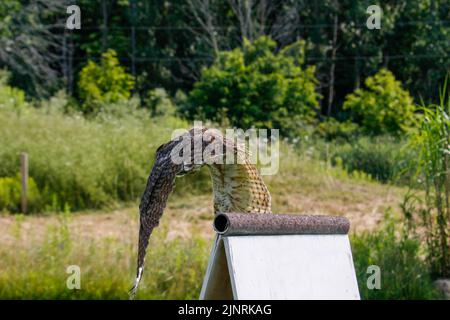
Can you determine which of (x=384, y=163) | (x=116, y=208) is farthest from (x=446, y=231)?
(x=384, y=163)

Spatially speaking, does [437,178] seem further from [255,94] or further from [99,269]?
[255,94]

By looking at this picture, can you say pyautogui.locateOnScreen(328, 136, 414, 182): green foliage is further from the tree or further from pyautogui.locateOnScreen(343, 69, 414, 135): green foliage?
the tree

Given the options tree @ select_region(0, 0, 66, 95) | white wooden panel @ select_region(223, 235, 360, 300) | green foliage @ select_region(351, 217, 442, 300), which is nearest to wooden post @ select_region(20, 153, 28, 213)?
green foliage @ select_region(351, 217, 442, 300)

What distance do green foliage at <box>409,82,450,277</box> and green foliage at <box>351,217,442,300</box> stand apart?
7.0 inches

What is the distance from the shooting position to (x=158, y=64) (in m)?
25.3

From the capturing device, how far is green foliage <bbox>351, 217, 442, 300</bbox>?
25.7ft

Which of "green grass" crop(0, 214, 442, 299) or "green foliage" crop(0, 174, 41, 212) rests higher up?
"green foliage" crop(0, 174, 41, 212)

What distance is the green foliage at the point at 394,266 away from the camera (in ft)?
25.7

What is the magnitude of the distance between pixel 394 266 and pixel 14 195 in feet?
18.0

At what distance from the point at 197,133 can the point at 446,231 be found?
17.0ft

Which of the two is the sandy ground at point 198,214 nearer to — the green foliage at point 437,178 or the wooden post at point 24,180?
the wooden post at point 24,180

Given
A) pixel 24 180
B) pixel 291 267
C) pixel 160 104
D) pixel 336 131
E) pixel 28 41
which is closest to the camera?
pixel 291 267

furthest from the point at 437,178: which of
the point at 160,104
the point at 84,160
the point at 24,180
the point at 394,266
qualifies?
the point at 160,104

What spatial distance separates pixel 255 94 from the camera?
17.1 m
